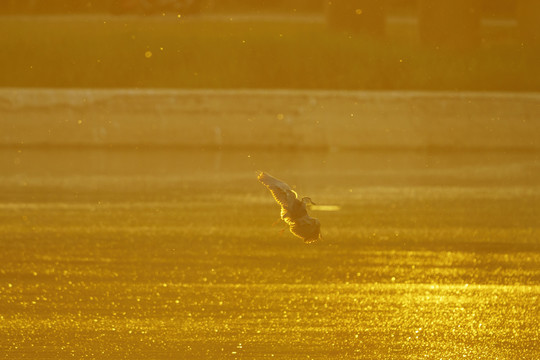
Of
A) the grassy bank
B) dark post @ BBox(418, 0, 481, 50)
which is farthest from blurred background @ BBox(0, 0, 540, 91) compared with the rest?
dark post @ BBox(418, 0, 481, 50)

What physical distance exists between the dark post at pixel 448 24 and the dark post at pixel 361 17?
2064 millimetres

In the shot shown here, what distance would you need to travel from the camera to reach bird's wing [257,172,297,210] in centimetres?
612

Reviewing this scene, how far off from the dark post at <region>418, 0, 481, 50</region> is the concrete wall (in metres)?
6.14

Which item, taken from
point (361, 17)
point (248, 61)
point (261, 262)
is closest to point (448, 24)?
point (361, 17)

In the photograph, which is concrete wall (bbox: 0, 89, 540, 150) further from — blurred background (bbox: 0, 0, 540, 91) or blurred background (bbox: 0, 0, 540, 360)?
blurred background (bbox: 0, 0, 540, 91)

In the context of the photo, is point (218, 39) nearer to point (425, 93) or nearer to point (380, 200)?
point (425, 93)

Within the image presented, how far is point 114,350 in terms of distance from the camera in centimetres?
593

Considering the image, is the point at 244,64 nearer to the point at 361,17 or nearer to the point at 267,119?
the point at 267,119

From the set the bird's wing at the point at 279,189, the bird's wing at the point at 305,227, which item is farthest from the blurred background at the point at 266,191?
the bird's wing at the point at 279,189

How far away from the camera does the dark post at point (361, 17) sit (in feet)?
80.8

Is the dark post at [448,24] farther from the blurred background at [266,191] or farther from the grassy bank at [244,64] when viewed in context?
the grassy bank at [244,64]

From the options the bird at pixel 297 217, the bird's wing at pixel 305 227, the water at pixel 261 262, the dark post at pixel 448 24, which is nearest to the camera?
the water at pixel 261 262

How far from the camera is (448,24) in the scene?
22.2 meters

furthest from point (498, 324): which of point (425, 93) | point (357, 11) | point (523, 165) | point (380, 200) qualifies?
point (357, 11)
